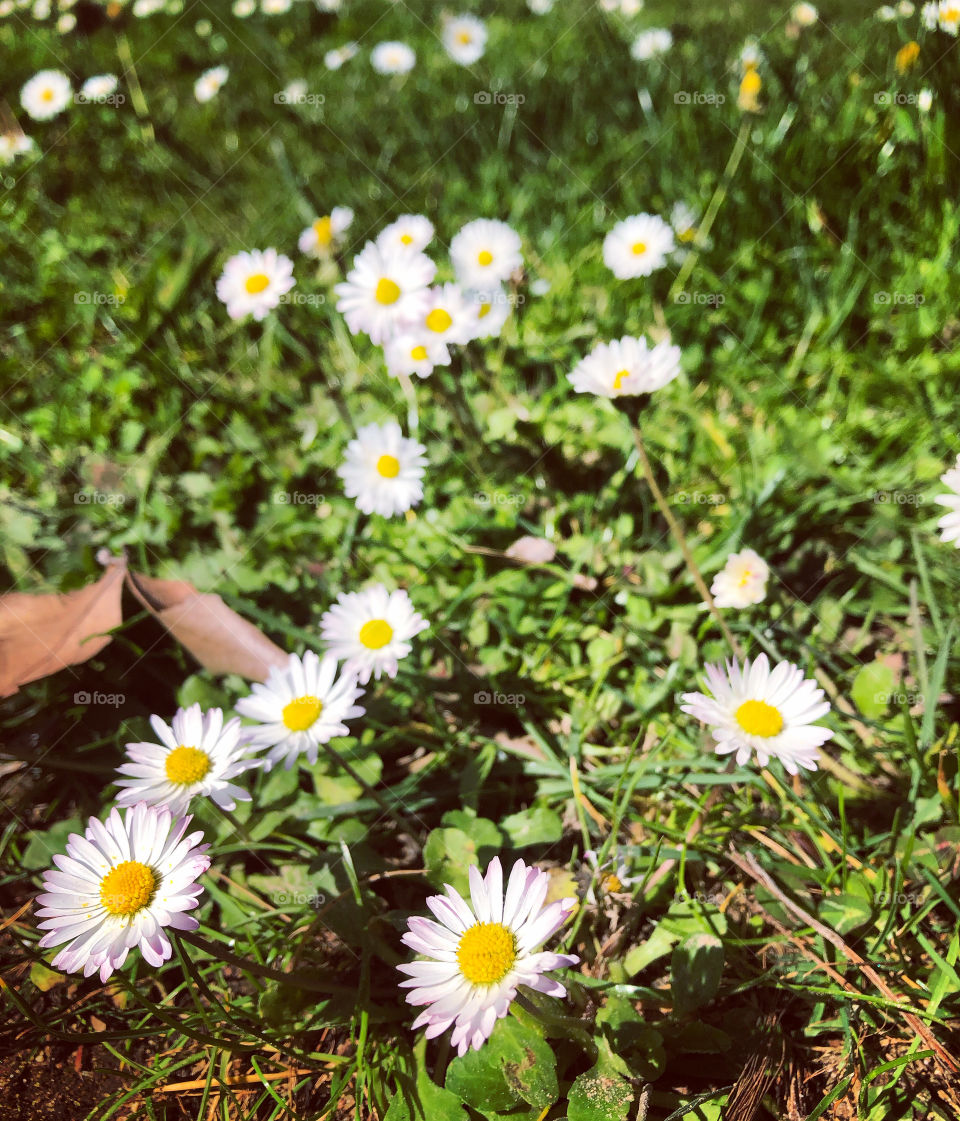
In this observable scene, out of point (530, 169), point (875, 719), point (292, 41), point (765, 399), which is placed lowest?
point (875, 719)

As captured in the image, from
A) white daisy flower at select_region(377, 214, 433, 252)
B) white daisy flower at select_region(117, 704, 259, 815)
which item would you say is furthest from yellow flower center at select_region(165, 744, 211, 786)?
white daisy flower at select_region(377, 214, 433, 252)

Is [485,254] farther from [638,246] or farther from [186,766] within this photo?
[186,766]

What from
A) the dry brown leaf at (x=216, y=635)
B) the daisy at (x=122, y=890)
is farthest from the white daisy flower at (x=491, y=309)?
the daisy at (x=122, y=890)

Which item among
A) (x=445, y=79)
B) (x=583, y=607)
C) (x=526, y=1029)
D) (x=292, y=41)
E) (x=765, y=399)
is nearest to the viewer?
(x=526, y=1029)

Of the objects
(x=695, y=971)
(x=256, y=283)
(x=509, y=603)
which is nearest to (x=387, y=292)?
(x=256, y=283)

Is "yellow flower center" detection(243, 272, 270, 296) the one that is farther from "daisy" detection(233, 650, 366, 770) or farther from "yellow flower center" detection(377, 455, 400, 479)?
"daisy" detection(233, 650, 366, 770)

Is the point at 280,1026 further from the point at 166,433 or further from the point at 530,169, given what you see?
the point at 530,169

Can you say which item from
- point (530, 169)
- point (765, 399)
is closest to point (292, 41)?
point (530, 169)
